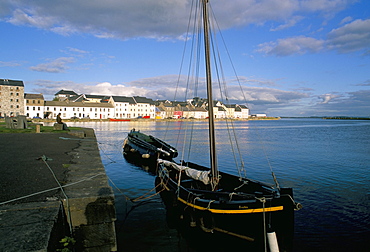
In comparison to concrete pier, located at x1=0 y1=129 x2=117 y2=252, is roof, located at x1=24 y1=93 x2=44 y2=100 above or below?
above

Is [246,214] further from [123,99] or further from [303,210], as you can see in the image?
[123,99]

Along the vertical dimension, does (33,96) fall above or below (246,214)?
above

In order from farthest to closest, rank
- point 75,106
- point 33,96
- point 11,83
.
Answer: point 75,106 < point 33,96 < point 11,83

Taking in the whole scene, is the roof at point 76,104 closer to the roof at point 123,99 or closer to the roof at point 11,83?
the roof at point 123,99

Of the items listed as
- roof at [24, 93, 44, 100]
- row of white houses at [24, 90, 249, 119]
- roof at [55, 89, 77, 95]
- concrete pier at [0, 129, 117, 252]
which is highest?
roof at [55, 89, 77, 95]

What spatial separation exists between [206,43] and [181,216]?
7058 mm

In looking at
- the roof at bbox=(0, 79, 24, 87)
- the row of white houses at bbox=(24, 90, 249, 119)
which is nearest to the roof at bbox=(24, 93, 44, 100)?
the row of white houses at bbox=(24, 90, 249, 119)

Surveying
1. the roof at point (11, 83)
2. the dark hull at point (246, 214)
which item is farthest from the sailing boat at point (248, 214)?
the roof at point (11, 83)

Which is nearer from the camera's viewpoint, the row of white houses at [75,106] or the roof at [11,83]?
the roof at [11,83]

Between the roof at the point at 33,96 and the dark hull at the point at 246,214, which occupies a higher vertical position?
the roof at the point at 33,96

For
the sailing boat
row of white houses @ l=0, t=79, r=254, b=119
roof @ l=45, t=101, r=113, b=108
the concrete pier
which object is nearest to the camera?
the concrete pier

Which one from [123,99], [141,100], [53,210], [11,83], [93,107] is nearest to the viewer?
[53,210]

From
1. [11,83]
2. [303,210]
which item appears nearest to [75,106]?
[11,83]

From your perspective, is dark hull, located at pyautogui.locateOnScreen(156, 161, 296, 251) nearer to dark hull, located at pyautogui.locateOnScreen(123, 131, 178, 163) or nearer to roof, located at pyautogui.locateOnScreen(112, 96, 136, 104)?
dark hull, located at pyautogui.locateOnScreen(123, 131, 178, 163)
